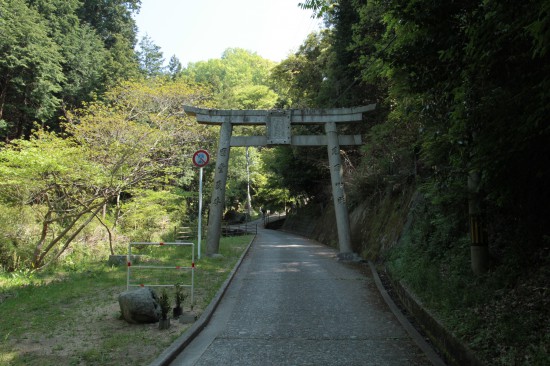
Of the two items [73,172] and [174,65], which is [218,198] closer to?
[73,172]

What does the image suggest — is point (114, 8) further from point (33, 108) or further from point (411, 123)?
point (411, 123)

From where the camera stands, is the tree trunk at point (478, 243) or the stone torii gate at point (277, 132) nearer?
the tree trunk at point (478, 243)

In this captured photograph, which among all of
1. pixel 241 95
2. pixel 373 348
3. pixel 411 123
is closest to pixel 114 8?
pixel 241 95

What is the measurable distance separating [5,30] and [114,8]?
14.7m

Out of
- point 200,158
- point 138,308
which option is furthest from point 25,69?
point 138,308

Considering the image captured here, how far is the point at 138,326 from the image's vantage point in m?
5.73

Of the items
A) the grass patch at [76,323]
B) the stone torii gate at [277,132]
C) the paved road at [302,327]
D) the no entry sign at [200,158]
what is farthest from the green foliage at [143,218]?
the paved road at [302,327]

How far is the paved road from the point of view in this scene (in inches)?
183

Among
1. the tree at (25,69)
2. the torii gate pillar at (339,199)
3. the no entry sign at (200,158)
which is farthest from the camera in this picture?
the tree at (25,69)

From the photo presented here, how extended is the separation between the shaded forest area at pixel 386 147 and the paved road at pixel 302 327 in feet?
2.75

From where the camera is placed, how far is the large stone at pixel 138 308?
578cm

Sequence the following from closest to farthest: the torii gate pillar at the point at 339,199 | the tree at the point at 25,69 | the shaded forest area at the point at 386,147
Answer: the shaded forest area at the point at 386,147 → the torii gate pillar at the point at 339,199 → the tree at the point at 25,69

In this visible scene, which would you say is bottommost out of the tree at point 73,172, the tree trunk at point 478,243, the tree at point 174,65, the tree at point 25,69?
the tree trunk at point 478,243

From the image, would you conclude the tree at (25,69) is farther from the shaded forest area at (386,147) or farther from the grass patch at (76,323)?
the grass patch at (76,323)
